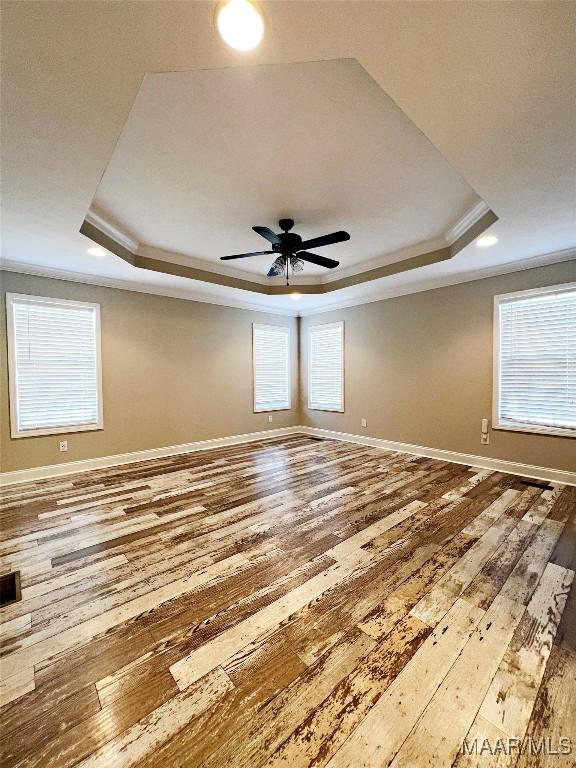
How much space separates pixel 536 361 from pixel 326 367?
3.37 metres

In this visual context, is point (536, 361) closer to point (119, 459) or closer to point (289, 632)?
point (289, 632)

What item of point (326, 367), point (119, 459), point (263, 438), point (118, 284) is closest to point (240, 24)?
point (118, 284)

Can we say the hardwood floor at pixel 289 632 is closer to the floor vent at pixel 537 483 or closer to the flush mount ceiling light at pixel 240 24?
the floor vent at pixel 537 483

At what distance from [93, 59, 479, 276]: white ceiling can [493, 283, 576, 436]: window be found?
144 cm

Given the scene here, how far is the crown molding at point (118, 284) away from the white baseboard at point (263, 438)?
94.4 inches

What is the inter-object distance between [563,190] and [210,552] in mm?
3751

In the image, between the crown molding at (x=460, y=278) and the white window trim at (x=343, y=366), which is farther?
the white window trim at (x=343, y=366)

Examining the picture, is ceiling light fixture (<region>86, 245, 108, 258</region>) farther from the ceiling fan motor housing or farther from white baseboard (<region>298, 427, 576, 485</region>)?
white baseboard (<region>298, 427, 576, 485</region>)

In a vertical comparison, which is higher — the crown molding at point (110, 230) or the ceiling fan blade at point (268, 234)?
the crown molding at point (110, 230)

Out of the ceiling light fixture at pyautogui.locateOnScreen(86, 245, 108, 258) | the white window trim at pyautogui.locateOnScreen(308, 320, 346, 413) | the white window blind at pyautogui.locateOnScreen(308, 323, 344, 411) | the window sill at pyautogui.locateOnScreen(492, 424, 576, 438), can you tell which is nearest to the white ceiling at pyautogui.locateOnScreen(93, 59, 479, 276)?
the ceiling light fixture at pyautogui.locateOnScreen(86, 245, 108, 258)

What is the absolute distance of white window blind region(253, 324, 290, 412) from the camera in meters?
6.20

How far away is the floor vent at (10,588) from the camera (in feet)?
6.10

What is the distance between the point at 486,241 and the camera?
3283 mm

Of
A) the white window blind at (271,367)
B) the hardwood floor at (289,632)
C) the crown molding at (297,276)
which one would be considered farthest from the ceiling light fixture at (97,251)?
the white window blind at (271,367)
